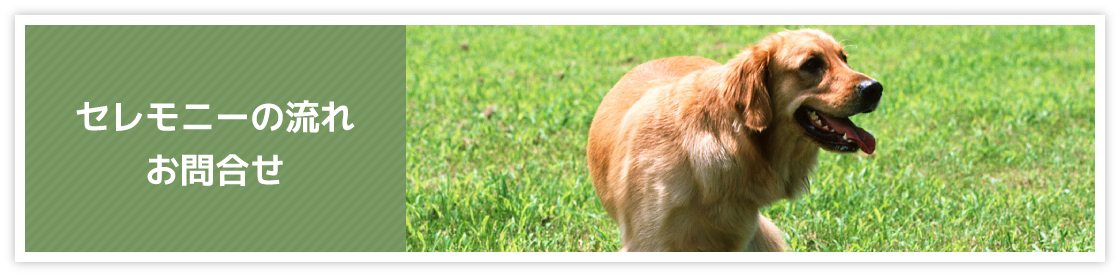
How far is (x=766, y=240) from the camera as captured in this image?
16.1 ft

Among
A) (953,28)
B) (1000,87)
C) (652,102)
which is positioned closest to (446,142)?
(652,102)

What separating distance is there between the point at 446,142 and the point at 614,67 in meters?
4.43

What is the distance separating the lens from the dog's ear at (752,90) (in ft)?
12.4

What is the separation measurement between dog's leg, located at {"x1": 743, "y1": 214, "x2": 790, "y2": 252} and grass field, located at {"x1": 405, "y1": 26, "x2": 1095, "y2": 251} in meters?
0.45

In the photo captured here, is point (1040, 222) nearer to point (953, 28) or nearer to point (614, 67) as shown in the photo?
point (614, 67)

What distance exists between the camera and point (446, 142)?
744 cm

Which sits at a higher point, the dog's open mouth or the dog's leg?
the dog's open mouth

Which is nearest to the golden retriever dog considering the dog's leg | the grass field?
the grass field

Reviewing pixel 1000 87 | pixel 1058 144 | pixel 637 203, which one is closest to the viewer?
pixel 637 203

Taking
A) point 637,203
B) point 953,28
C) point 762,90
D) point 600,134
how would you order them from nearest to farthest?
point 762,90 < point 637,203 < point 600,134 < point 953,28

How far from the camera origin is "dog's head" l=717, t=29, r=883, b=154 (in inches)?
146

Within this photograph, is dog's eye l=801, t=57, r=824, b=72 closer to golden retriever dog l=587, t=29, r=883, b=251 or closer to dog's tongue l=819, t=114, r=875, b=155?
golden retriever dog l=587, t=29, r=883, b=251

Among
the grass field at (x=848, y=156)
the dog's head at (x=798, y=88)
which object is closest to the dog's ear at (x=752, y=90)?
the dog's head at (x=798, y=88)

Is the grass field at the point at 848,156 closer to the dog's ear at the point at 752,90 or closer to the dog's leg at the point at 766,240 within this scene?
the dog's leg at the point at 766,240
